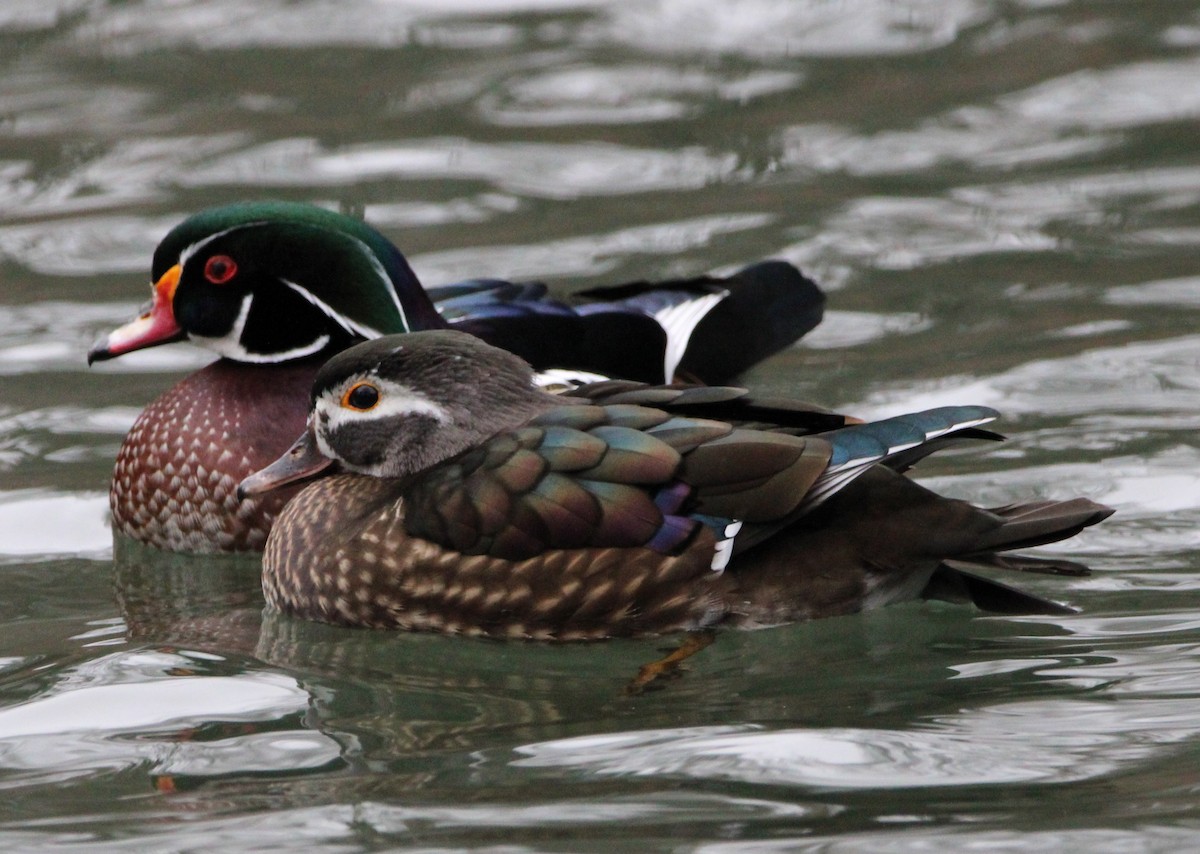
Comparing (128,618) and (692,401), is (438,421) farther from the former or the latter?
(128,618)

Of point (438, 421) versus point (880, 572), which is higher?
point (438, 421)

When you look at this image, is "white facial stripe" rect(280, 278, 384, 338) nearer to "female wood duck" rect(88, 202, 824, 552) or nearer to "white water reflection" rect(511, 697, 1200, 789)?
"female wood duck" rect(88, 202, 824, 552)

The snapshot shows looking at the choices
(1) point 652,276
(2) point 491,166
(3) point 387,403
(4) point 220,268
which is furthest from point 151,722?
(2) point 491,166

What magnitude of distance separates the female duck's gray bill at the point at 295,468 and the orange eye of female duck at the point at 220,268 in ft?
2.46

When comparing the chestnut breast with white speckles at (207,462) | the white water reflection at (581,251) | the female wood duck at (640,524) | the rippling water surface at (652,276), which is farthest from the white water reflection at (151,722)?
the white water reflection at (581,251)

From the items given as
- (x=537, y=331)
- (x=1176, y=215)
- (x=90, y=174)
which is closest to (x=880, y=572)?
(x=537, y=331)

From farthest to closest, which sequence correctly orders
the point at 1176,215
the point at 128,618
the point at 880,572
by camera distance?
the point at 1176,215 → the point at 128,618 → the point at 880,572

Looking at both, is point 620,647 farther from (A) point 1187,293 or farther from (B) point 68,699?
(A) point 1187,293

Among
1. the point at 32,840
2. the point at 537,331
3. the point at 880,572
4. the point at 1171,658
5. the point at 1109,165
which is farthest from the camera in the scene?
the point at 1109,165

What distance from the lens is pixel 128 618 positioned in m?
4.93

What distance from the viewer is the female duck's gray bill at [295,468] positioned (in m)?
4.88

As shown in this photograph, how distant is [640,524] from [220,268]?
5.47ft

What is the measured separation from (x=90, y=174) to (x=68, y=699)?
493cm

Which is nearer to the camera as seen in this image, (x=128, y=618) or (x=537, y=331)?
(x=128, y=618)
